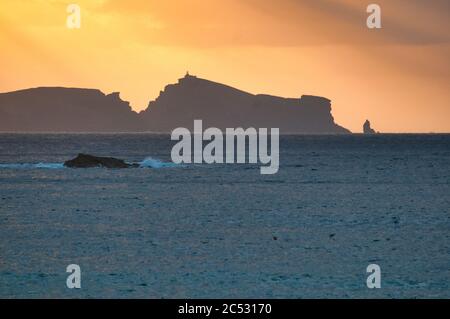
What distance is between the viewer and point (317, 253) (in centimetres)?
3591

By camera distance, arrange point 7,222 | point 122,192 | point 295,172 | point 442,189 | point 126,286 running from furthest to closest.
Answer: point 295,172
point 442,189
point 122,192
point 7,222
point 126,286

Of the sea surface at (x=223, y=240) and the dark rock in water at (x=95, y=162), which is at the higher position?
the dark rock in water at (x=95, y=162)

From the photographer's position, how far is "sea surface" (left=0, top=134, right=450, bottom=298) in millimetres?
29203

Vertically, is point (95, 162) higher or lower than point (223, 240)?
higher

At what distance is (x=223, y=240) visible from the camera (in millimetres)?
40062

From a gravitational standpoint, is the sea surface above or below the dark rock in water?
below

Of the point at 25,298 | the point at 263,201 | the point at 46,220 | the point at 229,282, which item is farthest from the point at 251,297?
the point at 263,201

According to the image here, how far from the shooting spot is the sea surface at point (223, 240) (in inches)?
1150

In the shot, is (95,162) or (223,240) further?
(95,162)

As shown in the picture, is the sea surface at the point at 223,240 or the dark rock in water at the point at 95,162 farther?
the dark rock in water at the point at 95,162

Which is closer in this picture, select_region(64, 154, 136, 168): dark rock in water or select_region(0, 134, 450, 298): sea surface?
select_region(0, 134, 450, 298): sea surface

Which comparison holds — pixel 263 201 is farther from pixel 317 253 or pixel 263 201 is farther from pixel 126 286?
pixel 126 286

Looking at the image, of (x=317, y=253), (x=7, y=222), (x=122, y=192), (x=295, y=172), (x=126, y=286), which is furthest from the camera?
(x=295, y=172)

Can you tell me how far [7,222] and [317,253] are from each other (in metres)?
18.9
